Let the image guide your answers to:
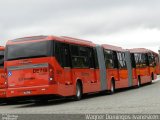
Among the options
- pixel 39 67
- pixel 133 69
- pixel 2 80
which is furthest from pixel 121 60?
pixel 39 67

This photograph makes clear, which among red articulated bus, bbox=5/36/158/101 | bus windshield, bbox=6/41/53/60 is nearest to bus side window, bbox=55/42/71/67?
red articulated bus, bbox=5/36/158/101

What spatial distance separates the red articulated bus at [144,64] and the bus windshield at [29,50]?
1817 centimetres

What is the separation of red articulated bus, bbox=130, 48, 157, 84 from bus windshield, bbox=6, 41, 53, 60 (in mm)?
18173

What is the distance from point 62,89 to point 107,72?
8234 mm

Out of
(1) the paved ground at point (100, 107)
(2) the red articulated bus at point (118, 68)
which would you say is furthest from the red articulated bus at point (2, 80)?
(2) the red articulated bus at point (118, 68)

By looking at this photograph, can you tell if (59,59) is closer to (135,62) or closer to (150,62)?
(135,62)

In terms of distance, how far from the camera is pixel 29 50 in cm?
2094

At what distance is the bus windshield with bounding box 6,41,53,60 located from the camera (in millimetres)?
20578

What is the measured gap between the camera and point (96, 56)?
88.3 feet

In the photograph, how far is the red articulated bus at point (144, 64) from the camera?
3894 cm

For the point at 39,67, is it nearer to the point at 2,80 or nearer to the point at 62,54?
the point at 62,54

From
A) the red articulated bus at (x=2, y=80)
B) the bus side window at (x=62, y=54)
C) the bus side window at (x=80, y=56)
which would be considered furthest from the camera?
the red articulated bus at (x=2, y=80)

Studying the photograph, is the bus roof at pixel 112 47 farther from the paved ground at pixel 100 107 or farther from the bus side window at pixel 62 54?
the paved ground at pixel 100 107

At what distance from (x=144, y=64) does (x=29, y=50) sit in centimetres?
2178
